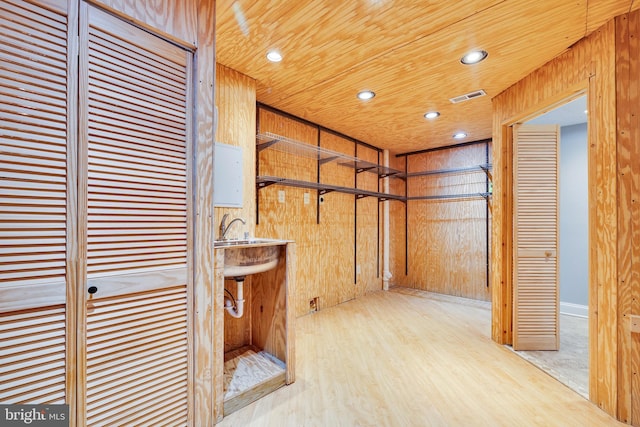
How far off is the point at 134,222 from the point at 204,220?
0.32 meters

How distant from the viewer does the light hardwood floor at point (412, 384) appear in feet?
5.56

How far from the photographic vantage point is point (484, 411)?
1760 mm

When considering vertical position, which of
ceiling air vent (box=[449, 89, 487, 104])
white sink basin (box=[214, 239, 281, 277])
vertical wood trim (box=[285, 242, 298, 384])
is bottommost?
vertical wood trim (box=[285, 242, 298, 384])

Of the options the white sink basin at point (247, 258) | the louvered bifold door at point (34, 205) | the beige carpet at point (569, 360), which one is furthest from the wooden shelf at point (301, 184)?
the beige carpet at point (569, 360)

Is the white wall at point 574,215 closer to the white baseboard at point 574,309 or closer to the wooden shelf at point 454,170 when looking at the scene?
the white baseboard at point 574,309

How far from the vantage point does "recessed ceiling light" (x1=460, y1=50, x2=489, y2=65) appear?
2.11 meters

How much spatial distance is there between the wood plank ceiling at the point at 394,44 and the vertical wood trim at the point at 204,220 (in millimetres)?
413

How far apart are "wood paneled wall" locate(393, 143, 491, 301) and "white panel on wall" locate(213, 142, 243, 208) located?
3.63 m

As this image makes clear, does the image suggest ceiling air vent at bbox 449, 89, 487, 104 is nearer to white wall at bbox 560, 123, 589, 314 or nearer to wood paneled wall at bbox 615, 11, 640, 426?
wood paneled wall at bbox 615, 11, 640, 426

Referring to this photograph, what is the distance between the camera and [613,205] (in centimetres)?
174

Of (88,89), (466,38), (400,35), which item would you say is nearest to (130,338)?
(88,89)

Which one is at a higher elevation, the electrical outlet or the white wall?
the white wall

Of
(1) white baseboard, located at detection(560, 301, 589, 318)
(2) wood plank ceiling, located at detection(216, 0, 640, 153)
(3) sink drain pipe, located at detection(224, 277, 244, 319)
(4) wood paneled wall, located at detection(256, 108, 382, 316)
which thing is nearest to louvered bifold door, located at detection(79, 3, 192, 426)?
(3) sink drain pipe, located at detection(224, 277, 244, 319)

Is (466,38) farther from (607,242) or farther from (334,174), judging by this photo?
(334,174)
